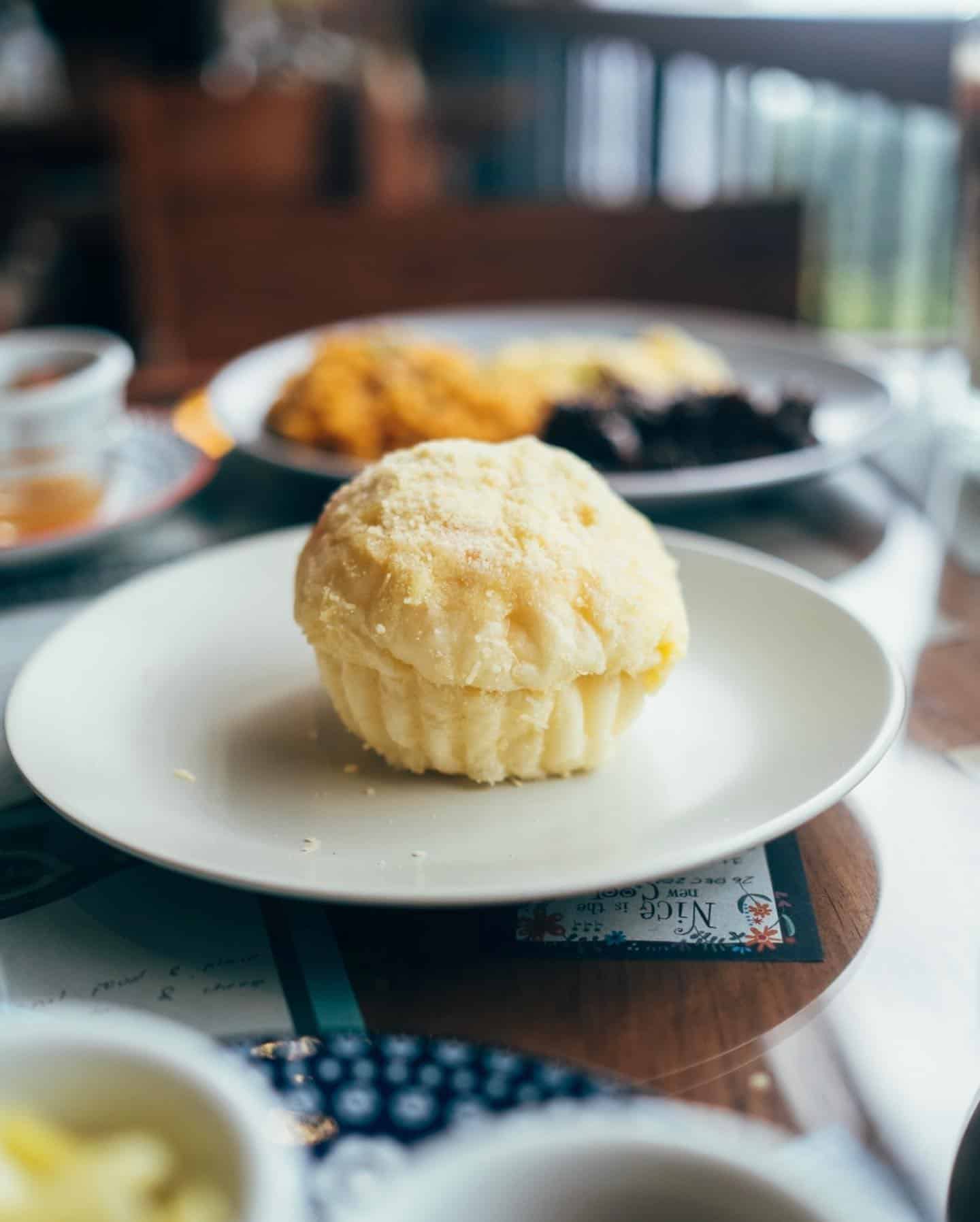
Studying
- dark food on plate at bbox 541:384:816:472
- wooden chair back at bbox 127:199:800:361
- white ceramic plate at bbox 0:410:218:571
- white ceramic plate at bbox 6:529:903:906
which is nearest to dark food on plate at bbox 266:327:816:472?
dark food on plate at bbox 541:384:816:472

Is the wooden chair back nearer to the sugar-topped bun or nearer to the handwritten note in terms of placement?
the sugar-topped bun

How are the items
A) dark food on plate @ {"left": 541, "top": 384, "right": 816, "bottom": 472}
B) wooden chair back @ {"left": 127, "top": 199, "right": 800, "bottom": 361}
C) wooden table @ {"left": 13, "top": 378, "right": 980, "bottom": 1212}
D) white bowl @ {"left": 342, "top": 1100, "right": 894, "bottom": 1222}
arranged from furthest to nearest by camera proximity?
wooden chair back @ {"left": 127, "top": 199, "right": 800, "bottom": 361}, dark food on plate @ {"left": 541, "top": 384, "right": 816, "bottom": 472}, wooden table @ {"left": 13, "top": 378, "right": 980, "bottom": 1212}, white bowl @ {"left": 342, "top": 1100, "right": 894, "bottom": 1222}

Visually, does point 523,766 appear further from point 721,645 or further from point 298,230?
point 298,230

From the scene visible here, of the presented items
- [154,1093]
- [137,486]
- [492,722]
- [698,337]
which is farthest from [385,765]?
[698,337]

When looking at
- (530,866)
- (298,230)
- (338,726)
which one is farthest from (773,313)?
(530,866)

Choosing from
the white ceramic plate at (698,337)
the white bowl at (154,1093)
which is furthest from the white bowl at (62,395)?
the white bowl at (154,1093)

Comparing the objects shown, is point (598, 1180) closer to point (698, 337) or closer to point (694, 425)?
point (694, 425)
